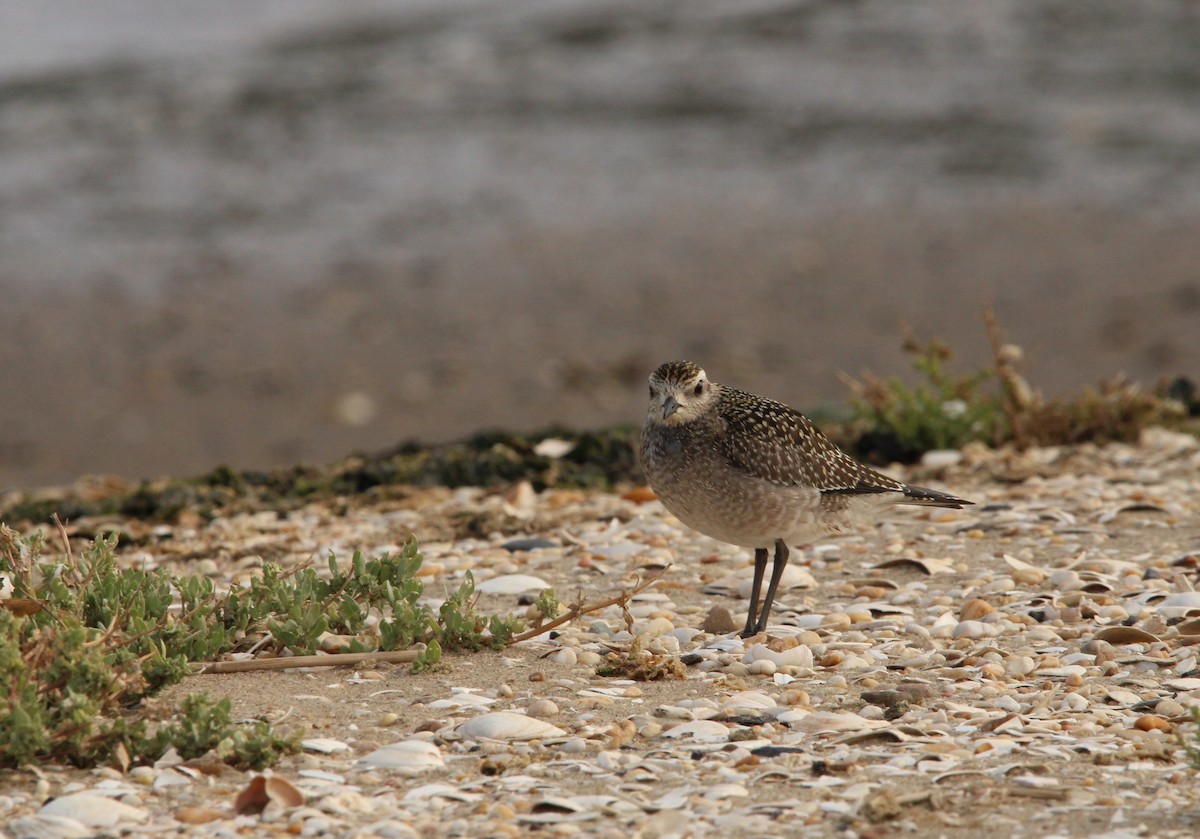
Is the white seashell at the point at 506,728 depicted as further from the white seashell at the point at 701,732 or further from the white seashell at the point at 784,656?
the white seashell at the point at 784,656

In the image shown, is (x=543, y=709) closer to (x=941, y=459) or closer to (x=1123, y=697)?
(x=1123, y=697)

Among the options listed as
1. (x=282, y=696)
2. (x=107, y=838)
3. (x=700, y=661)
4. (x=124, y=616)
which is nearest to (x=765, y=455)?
(x=700, y=661)

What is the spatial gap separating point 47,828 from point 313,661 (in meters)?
1.31

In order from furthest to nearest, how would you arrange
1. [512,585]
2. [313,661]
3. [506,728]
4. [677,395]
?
[512,585]
[677,395]
[313,661]
[506,728]

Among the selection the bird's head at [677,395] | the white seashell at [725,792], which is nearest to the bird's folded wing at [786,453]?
the bird's head at [677,395]

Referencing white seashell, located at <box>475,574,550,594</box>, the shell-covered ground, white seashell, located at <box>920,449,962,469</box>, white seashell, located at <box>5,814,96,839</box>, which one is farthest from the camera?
white seashell, located at <box>920,449,962,469</box>

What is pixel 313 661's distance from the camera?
5051mm

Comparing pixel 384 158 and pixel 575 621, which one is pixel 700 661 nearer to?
pixel 575 621

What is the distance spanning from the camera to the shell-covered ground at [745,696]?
3975 millimetres

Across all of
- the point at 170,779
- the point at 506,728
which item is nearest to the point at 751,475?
the point at 506,728

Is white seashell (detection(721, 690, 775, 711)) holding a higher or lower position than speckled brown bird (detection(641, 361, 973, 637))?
lower

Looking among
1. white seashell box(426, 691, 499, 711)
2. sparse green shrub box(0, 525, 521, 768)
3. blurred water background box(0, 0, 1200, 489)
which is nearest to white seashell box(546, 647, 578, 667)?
sparse green shrub box(0, 525, 521, 768)

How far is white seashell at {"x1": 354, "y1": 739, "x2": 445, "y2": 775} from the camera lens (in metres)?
4.30

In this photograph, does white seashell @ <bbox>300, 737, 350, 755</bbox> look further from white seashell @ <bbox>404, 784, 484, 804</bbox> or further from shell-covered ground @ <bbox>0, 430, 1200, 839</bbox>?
white seashell @ <bbox>404, 784, 484, 804</bbox>
